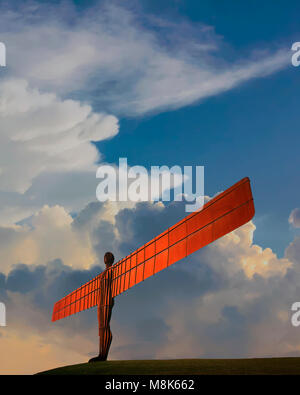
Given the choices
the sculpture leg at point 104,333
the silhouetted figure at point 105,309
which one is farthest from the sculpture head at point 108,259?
the sculpture leg at point 104,333

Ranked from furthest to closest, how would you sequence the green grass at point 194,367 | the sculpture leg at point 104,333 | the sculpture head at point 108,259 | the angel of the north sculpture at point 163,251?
the sculpture head at point 108,259 < the sculpture leg at point 104,333 < the green grass at point 194,367 < the angel of the north sculpture at point 163,251

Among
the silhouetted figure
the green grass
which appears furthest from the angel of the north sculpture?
the green grass

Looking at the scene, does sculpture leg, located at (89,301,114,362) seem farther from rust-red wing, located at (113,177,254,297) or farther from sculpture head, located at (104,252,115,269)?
sculpture head, located at (104,252,115,269)

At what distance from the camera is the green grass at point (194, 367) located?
11381mm

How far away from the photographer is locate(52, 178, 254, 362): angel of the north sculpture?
36.8 feet

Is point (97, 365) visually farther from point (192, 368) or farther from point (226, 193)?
point (226, 193)

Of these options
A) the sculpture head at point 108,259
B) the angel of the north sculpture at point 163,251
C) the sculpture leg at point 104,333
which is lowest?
the sculpture leg at point 104,333

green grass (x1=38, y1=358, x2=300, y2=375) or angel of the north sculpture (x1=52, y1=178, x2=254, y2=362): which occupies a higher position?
angel of the north sculpture (x1=52, y1=178, x2=254, y2=362)

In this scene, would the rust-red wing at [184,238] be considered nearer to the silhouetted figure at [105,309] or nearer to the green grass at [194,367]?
the silhouetted figure at [105,309]

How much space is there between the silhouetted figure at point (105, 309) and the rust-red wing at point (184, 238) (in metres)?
0.32

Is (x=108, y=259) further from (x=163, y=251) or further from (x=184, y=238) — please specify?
(x=184, y=238)

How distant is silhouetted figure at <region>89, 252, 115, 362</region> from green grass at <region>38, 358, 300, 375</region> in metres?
1.27

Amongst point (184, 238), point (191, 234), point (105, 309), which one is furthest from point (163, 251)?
point (105, 309)
